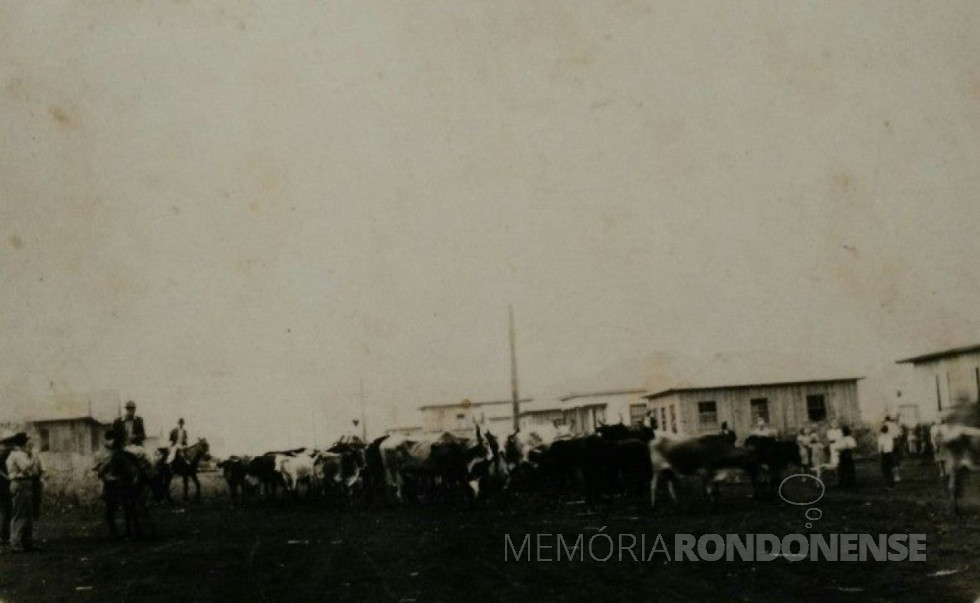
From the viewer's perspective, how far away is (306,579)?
27.2 feet

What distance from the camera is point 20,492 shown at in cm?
1032

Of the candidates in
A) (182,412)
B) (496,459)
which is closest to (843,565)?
(182,412)

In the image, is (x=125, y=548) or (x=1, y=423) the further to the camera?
(x=125, y=548)

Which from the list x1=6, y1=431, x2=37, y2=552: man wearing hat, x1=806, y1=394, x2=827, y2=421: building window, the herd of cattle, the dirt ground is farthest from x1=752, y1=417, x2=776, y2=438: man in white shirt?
x1=6, y1=431, x2=37, y2=552: man wearing hat

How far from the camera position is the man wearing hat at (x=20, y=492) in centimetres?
1020

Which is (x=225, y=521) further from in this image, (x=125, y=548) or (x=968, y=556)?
(x=968, y=556)

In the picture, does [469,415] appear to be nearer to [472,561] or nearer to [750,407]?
[750,407]

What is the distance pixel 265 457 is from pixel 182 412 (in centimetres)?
503

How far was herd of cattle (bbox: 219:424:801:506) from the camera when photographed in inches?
563

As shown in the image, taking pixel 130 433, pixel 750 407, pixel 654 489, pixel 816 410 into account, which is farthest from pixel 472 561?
pixel 750 407

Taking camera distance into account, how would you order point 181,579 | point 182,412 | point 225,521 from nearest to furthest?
point 181,579
point 182,412
point 225,521

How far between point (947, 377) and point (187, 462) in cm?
1014

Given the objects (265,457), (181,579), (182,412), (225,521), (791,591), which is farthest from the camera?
(265,457)

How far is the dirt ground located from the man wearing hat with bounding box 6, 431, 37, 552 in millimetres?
332
